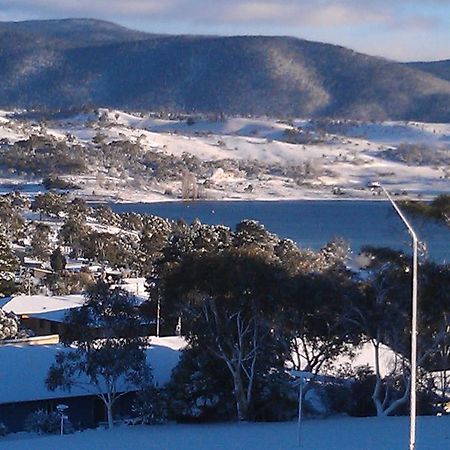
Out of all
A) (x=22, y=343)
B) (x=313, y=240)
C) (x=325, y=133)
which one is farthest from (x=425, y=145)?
(x=22, y=343)

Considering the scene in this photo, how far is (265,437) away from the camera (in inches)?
819

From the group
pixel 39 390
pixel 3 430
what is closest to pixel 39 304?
pixel 39 390

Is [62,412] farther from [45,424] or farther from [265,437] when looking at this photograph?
[265,437]

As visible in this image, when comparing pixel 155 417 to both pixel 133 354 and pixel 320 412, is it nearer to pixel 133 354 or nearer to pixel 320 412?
pixel 133 354

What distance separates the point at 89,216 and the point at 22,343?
180 feet

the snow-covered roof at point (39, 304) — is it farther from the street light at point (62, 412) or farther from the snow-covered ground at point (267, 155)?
the snow-covered ground at point (267, 155)

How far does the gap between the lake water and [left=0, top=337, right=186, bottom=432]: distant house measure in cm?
4435

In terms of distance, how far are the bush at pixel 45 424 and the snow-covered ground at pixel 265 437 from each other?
1.01m

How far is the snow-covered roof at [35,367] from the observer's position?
2514 cm

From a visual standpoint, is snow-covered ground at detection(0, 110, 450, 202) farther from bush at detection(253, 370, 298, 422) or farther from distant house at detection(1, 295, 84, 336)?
bush at detection(253, 370, 298, 422)

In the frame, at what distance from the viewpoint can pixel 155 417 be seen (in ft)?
77.0

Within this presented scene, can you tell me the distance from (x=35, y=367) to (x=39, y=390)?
48.8 inches

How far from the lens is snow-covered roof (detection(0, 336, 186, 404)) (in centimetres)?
2514

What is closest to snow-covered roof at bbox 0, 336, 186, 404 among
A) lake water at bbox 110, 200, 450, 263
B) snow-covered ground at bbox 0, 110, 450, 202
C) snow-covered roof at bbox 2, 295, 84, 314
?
Answer: snow-covered roof at bbox 2, 295, 84, 314
